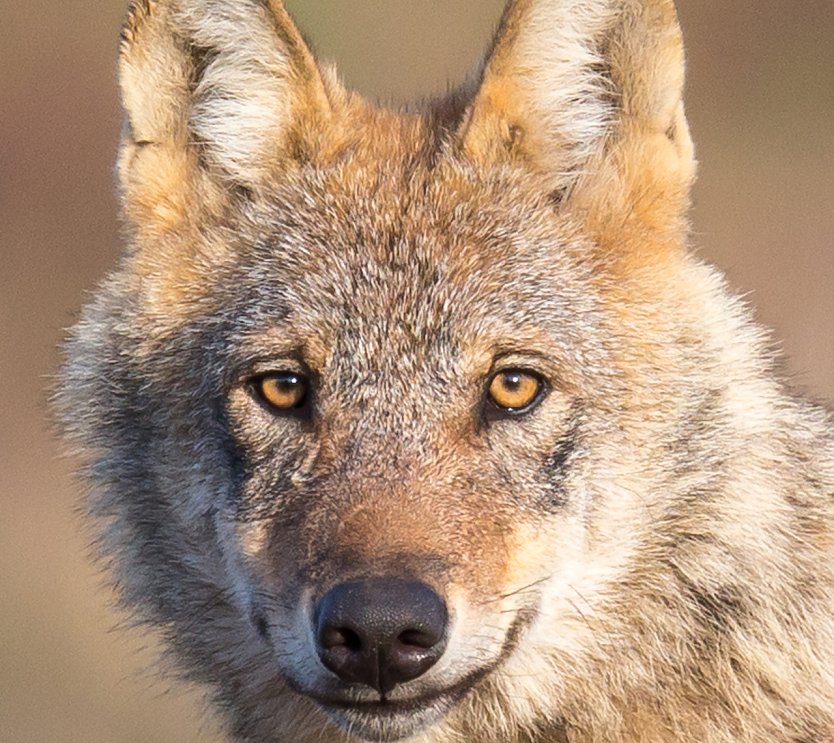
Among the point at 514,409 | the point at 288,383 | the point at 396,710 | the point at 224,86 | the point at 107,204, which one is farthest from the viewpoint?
the point at 107,204

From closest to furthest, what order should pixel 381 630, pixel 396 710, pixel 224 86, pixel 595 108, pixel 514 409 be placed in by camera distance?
pixel 381 630 → pixel 396 710 → pixel 514 409 → pixel 595 108 → pixel 224 86

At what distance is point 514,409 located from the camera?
493cm

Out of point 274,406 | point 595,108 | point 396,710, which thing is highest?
point 595,108

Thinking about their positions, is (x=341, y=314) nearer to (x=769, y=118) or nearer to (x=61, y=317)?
(x=61, y=317)

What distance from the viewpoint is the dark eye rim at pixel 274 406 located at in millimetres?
5016

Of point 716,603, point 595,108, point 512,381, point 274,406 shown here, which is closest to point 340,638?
point 274,406

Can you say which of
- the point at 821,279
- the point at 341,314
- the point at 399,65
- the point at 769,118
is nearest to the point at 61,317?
the point at 399,65

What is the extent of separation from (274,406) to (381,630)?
104 centimetres

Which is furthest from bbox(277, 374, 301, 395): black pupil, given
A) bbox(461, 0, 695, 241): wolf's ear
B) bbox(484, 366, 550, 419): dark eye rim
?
bbox(461, 0, 695, 241): wolf's ear

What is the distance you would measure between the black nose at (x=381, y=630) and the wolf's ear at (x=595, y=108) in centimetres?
169

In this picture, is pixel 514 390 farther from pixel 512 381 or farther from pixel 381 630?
pixel 381 630

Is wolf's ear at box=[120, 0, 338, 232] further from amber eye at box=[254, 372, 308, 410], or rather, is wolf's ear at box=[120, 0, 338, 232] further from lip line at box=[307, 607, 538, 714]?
lip line at box=[307, 607, 538, 714]

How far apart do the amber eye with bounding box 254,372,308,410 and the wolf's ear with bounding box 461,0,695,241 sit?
3.47 feet

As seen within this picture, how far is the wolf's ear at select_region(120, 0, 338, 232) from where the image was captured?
18.2ft
